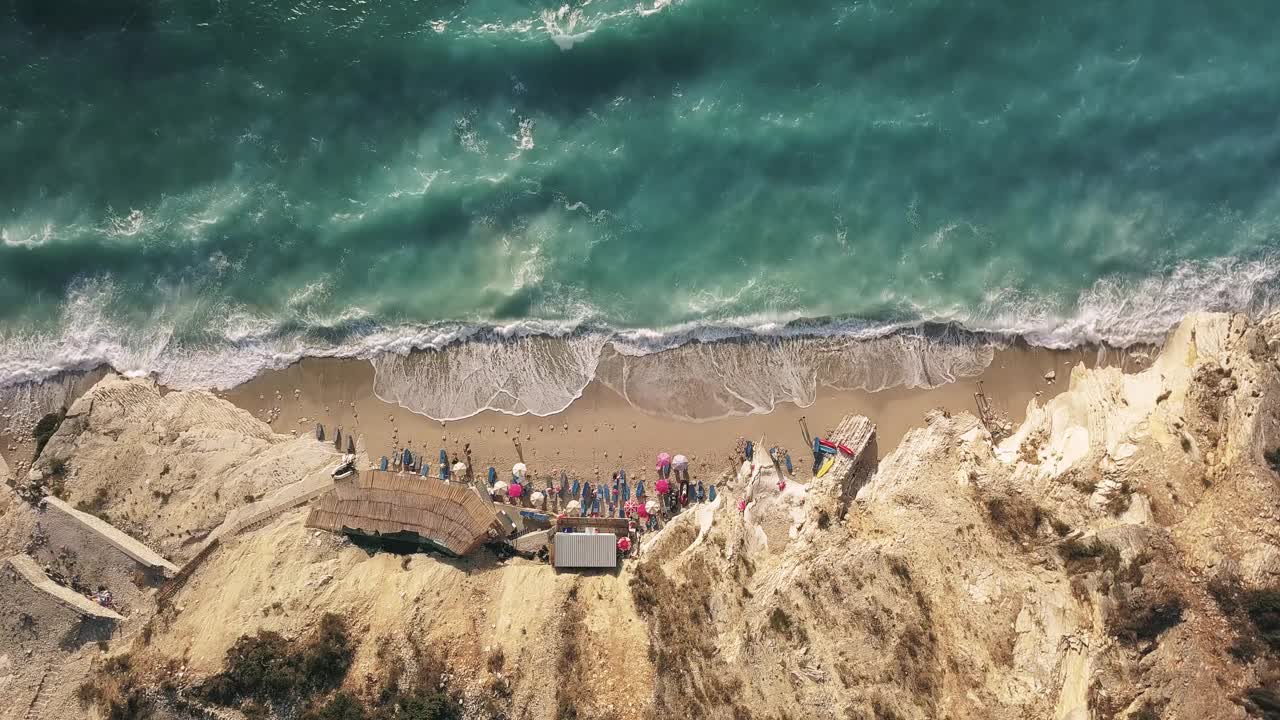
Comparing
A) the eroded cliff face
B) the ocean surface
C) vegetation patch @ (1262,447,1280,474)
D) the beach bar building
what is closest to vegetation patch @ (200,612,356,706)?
the eroded cliff face

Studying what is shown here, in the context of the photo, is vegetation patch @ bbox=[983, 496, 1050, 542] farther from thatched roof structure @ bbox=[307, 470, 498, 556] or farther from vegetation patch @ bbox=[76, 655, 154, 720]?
vegetation patch @ bbox=[76, 655, 154, 720]

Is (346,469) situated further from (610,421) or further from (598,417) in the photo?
(610,421)

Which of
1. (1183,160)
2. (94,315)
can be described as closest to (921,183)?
(1183,160)

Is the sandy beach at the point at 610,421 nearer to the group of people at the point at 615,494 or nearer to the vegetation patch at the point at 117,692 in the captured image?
the group of people at the point at 615,494

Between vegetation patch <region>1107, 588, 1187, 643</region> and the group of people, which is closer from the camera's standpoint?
vegetation patch <region>1107, 588, 1187, 643</region>

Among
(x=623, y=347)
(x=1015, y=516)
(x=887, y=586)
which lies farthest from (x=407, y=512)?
(x=1015, y=516)

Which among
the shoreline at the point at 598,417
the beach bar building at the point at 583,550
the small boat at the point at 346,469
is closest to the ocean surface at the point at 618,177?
the shoreline at the point at 598,417

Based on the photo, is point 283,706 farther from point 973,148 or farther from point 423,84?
point 973,148

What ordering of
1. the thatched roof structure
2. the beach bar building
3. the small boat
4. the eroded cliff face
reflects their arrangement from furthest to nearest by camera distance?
the small boat → the beach bar building → the thatched roof structure → the eroded cliff face
